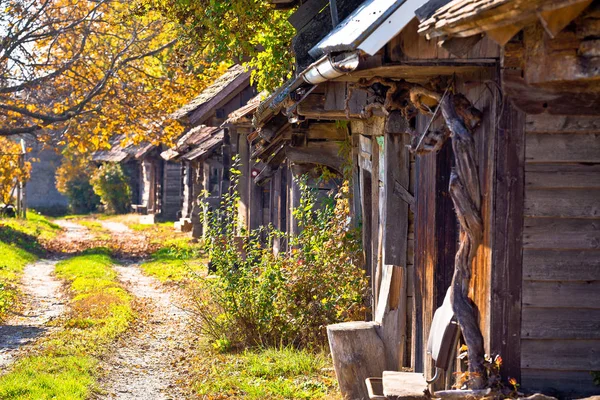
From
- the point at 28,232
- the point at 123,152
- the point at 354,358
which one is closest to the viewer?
the point at 354,358

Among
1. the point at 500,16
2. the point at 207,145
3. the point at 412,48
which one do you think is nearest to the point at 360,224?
the point at 412,48

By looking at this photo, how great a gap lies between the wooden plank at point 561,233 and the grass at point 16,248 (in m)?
10.9

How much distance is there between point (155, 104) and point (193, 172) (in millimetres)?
9762

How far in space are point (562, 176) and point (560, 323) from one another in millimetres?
835

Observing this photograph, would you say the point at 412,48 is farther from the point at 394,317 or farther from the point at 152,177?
the point at 152,177

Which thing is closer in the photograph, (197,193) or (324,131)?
(324,131)

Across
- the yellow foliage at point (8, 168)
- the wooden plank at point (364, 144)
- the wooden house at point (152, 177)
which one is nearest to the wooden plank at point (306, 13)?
the wooden plank at point (364, 144)

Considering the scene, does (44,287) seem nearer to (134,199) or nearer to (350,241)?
(350,241)

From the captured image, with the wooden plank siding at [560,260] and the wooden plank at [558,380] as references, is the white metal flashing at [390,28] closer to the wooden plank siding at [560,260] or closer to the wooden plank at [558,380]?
the wooden plank siding at [560,260]

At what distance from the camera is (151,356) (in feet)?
38.3

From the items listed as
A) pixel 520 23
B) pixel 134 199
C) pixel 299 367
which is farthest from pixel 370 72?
pixel 134 199

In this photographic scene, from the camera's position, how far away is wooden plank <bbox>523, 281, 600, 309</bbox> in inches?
202

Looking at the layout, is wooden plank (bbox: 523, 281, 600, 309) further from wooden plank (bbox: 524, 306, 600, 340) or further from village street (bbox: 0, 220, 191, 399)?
village street (bbox: 0, 220, 191, 399)

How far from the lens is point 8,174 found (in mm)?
25703
